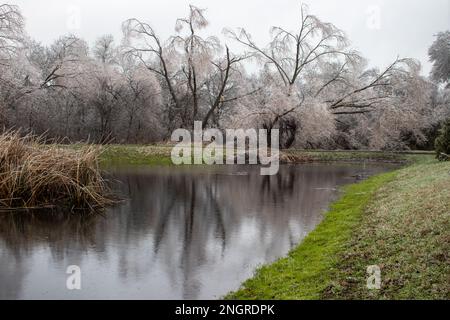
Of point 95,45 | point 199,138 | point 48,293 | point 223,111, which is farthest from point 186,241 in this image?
point 95,45

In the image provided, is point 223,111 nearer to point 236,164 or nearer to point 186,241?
point 236,164

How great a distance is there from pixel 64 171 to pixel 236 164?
52.7 feet

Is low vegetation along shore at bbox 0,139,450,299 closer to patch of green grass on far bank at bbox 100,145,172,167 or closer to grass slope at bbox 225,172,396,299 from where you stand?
grass slope at bbox 225,172,396,299

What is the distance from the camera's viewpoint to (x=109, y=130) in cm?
3912

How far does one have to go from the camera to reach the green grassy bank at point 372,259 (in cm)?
615

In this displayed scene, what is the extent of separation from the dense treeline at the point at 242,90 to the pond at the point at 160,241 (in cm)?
1768

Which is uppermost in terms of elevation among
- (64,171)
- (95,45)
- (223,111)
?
(95,45)

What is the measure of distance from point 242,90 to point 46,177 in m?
30.8

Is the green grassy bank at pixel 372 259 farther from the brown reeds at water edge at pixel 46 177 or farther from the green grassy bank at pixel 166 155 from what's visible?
the green grassy bank at pixel 166 155

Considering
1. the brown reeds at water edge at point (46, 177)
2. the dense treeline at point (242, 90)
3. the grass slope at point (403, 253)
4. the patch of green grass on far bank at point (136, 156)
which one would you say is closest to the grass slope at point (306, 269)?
Result: the grass slope at point (403, 253)

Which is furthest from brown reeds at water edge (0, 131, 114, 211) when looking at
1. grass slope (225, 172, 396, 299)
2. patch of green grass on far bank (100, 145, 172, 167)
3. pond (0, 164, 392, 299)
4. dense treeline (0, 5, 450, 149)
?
dense treeline (0, 5, 450, 149)

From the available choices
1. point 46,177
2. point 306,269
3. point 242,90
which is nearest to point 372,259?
point 306,269

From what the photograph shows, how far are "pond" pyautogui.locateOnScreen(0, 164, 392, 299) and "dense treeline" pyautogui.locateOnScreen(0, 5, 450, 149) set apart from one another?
17.7 m
